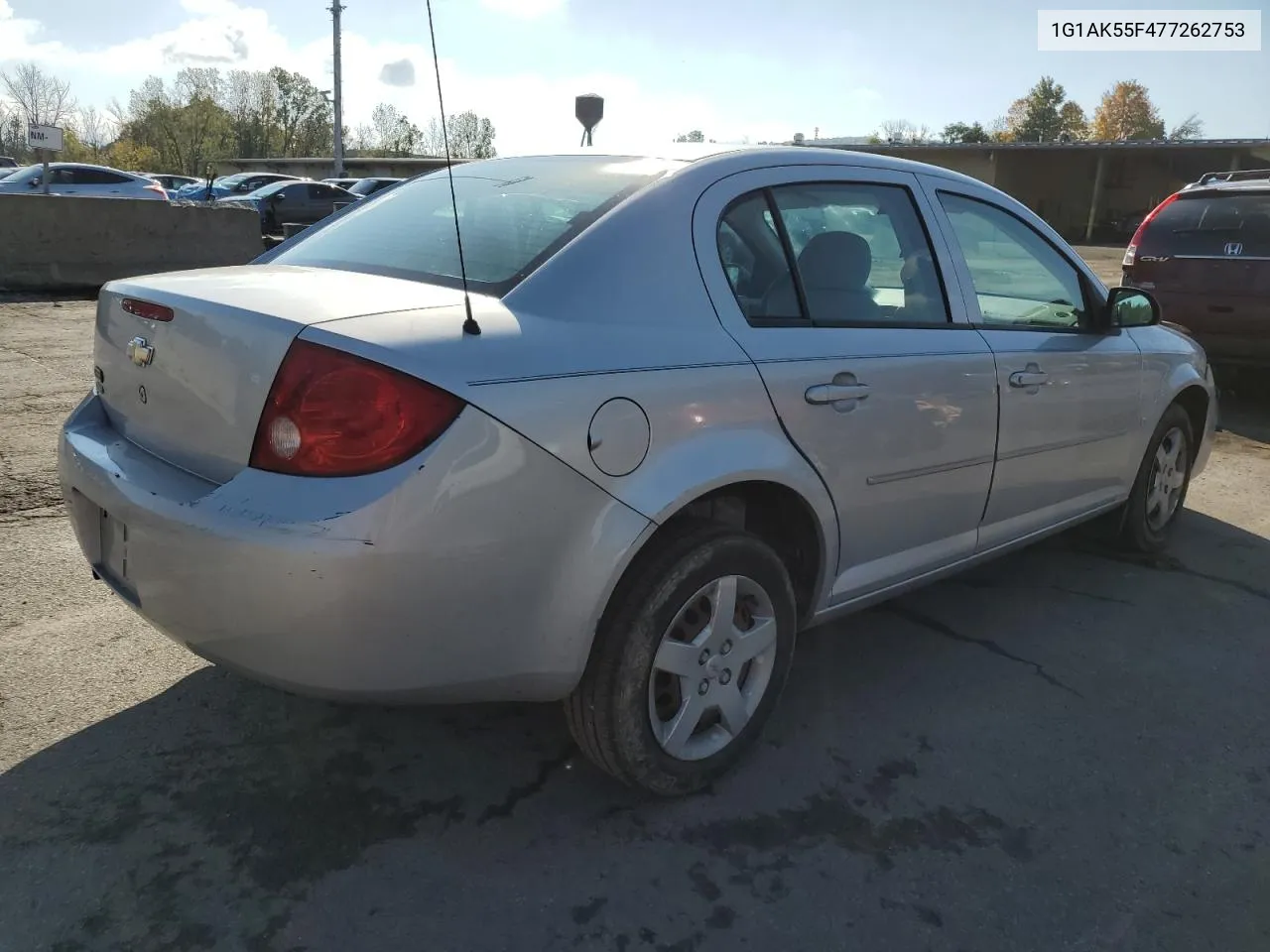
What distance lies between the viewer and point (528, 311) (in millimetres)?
2232

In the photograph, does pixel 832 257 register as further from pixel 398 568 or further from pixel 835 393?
pixel 398 568

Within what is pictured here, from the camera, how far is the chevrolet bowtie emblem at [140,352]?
7.90 feet

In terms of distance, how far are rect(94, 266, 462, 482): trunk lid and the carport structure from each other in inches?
1461

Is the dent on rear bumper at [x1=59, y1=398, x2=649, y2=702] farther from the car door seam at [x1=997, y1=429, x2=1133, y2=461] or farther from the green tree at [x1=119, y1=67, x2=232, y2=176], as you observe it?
the green tree at [x1=119, y1=67, x2=232, y2=176]

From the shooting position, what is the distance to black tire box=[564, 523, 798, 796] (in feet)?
7.68

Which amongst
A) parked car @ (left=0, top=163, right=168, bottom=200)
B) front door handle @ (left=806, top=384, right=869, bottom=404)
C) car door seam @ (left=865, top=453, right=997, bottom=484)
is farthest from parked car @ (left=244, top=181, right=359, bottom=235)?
front door handle @ (left=806, top=384, right=869, bottom=404)

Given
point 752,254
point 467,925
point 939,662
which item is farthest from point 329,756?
point 939,662

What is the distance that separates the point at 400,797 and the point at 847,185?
2.21 m

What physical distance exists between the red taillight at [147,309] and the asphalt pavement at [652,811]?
46.0 inches

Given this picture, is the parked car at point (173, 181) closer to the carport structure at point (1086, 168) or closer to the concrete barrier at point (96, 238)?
the concrete barrier at point (96, 238)

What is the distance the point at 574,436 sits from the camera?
214 cm

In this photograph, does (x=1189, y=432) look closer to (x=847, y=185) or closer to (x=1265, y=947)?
(x=847, y=185)

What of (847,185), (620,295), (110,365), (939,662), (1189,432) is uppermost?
(847,185)

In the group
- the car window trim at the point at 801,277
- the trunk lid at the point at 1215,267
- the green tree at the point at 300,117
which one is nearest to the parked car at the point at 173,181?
the trunk lid at the point at 1215,267
